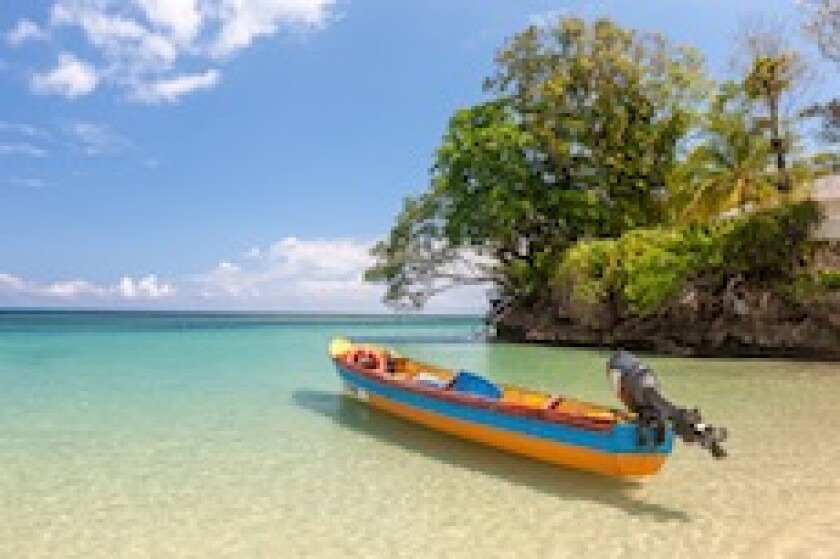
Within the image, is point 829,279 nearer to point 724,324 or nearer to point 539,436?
point 724,324

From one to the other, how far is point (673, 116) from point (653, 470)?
1045 inches

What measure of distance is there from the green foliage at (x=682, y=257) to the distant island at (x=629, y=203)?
52 mm

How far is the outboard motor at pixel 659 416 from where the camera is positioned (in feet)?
24.7

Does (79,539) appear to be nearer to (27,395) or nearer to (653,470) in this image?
(653,470)

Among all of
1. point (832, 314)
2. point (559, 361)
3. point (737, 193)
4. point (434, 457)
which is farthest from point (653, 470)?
A: point (737, 193)

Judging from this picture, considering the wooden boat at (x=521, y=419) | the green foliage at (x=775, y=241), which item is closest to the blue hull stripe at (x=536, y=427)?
the wooden boat at (x=521, y=419)

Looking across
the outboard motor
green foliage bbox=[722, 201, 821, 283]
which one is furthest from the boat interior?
green foliage bbox=[722, 201, 821, 283]

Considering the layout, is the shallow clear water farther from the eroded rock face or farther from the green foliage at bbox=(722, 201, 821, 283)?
the green foliage at bbox=(722, 201, 821, 283)

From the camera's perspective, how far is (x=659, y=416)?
Result: 766 cm

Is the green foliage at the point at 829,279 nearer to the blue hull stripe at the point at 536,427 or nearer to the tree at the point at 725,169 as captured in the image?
the tree at the point at 725,169

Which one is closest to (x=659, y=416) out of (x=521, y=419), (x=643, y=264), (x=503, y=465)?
(x=521, y=419)

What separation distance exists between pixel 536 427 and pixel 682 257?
56.9 ft

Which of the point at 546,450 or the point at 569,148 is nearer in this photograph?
the point at 546,450

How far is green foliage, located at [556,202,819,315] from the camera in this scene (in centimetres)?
2286
